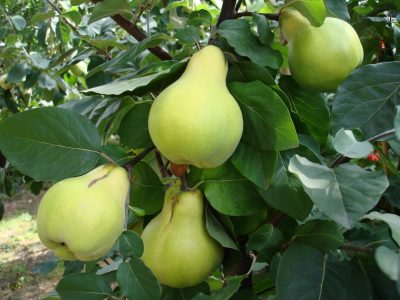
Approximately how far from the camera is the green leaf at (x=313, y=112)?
729 millimetres

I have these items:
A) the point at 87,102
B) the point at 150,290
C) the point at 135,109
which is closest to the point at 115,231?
the point at 150,290

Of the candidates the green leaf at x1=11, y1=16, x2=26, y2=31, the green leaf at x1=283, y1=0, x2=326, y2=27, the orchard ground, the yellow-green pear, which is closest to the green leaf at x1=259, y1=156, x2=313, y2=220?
the green leaf at x1=283, y1=0, x2=326, y2=27

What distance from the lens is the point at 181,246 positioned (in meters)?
0.65

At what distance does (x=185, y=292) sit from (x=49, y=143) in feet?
1.00

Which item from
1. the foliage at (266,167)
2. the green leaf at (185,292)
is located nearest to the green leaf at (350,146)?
the foliage at (266,167)

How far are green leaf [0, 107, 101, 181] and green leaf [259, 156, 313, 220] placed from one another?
0.23m

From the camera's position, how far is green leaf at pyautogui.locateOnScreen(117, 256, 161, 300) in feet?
1.90

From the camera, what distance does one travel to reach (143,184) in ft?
2.43

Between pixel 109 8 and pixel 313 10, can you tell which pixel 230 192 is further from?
pixel 109 8

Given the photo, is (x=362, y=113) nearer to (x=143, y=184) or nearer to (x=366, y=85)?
(x=366, y=85)

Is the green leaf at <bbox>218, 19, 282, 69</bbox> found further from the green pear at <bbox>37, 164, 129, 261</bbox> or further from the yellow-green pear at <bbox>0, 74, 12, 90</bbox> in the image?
the yellow-green pear at <bbox>0, 74, 12, 90</bbox>

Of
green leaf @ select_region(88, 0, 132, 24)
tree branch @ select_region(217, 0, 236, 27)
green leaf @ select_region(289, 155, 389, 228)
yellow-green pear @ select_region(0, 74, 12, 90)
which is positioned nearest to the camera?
green leaf @ select_region(289, 155, 389, 228)

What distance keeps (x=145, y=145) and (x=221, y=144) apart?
18cm

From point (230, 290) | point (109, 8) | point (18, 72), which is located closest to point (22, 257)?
point (18, 72)
